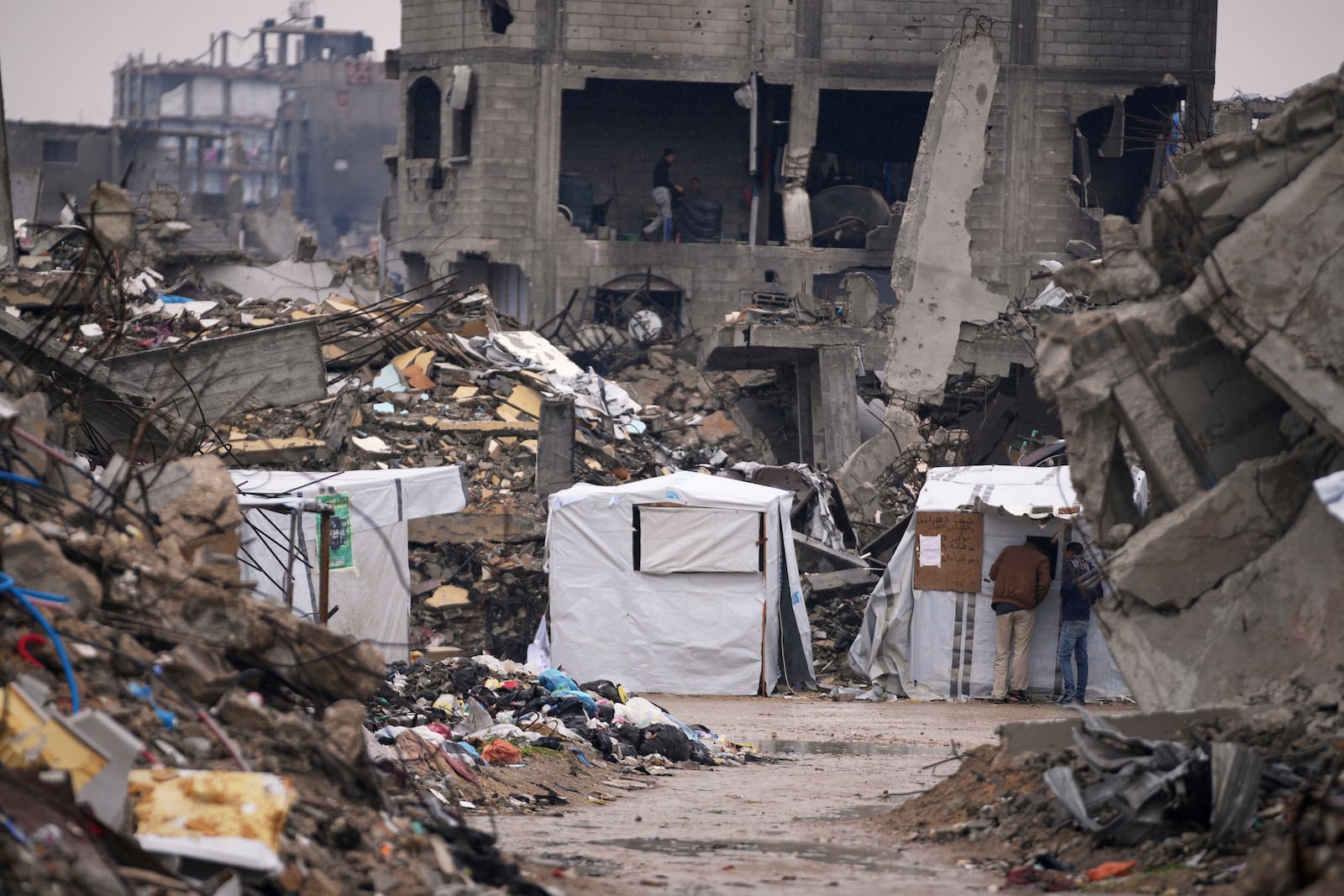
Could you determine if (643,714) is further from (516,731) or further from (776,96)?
(776,96)

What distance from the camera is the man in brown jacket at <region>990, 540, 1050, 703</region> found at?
13.8 meters

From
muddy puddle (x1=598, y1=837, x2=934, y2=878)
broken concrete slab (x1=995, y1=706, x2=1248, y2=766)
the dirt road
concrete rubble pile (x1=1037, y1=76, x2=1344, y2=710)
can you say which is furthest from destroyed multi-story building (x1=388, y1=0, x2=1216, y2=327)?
muddy puddle (x1=598, y1=837, x2=934, y2=878)

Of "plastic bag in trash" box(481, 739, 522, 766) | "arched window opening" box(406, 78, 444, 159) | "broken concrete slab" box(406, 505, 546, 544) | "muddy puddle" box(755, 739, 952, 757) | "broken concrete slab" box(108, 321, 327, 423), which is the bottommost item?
"muddy puddle" box(755, 739, 952, 757)

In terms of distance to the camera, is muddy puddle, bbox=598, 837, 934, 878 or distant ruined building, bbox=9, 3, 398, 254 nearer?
muddy puddle, bbox=598, 837, 934, 878

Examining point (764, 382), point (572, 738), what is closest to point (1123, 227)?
point (572, 738)

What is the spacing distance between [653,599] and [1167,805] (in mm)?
8621

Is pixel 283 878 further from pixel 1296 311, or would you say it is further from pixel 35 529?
pixel 1296 311

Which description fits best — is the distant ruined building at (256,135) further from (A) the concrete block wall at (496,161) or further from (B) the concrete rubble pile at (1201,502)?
(B) the concrete rubble pile at (1201,502)

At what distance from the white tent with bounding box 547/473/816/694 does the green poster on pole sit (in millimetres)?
2145

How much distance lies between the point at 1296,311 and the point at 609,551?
333 inches

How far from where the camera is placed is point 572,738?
385 inches

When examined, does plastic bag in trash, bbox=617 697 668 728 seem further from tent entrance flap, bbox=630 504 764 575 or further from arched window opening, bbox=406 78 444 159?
arched window opening, bbox=406 78 444 159

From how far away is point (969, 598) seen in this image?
1434 cm

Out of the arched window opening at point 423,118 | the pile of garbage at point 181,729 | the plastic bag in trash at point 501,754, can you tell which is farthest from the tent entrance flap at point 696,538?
the arched window opening at point 423,118
